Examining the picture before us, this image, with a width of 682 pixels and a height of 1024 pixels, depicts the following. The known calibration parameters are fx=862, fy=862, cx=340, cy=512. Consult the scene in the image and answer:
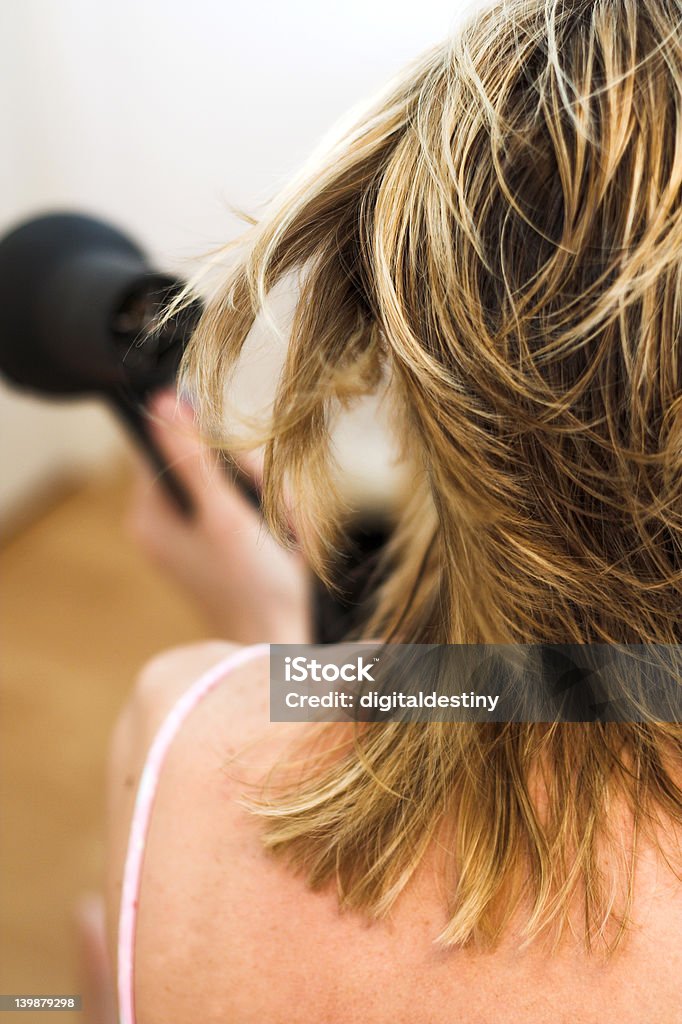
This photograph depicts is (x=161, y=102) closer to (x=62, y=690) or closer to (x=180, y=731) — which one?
(x=62, y=690)

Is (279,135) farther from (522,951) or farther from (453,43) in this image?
(522,951)

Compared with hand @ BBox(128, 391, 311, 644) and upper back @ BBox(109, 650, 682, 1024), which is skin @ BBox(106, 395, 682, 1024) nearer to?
upper back @ BBox(109, 650, 682, 1024)

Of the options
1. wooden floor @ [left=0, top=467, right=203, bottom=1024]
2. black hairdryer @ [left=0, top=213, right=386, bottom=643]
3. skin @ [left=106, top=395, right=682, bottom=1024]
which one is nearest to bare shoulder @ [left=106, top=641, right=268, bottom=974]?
skin @ [left=106, top=395, right=682, bottom=1024]

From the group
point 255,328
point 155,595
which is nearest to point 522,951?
point 255,328

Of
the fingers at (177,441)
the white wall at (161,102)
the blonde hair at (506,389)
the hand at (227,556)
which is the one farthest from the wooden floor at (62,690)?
the blonde hair at (506,389)

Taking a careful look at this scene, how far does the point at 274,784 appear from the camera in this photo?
19.3 inches

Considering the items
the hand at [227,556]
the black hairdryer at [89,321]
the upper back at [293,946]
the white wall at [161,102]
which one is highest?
the white wall at [161,102]

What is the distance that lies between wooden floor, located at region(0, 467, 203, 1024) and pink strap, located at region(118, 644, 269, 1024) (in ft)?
1.95

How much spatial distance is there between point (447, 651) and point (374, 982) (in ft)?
0.55

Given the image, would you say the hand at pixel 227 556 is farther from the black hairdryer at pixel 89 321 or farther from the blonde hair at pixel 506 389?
the blonde hair at pixel 506 389

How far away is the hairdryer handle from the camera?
2.51 ft

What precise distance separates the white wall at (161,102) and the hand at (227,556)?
81cm

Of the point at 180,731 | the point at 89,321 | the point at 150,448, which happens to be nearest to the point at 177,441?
the point at 150,448

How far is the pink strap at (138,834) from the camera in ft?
1.61
